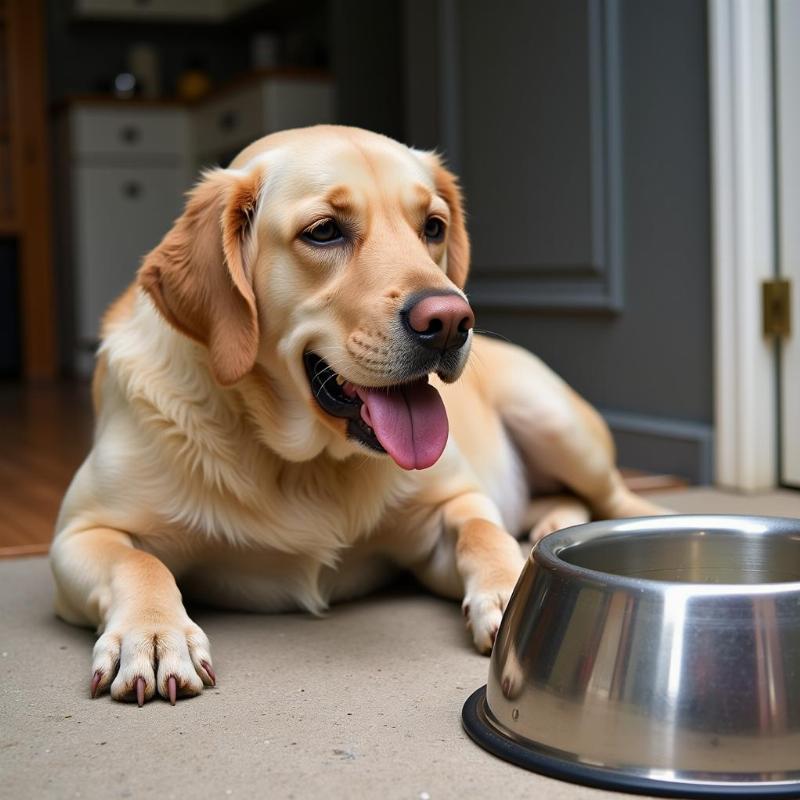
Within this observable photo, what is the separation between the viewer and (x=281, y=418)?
1672 millimetres

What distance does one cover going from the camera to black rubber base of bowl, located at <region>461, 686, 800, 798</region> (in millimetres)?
1052

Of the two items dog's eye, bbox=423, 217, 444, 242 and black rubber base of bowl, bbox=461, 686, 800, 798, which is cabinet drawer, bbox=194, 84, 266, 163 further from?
black rubber base of bowl, bbox=461, 686, 800, 798

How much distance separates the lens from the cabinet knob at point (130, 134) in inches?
251

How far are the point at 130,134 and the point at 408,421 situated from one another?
5235 millimetres

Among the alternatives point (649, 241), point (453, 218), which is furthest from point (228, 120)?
point (453, 218)

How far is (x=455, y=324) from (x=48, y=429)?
9.75ft

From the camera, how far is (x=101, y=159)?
639cm

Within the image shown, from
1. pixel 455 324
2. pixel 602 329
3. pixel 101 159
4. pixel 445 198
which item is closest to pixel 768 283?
pixel 602 329

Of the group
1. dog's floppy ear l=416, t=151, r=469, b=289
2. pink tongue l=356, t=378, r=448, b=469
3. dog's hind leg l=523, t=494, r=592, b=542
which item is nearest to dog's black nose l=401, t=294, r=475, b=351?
pink tongue l=356, t=378, r=448, b=469

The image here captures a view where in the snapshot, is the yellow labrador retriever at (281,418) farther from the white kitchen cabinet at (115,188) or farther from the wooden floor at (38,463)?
the white kitchen cabinet at (115,188)

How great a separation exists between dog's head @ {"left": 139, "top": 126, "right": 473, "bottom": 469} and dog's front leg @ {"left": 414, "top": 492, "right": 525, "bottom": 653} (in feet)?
0.62

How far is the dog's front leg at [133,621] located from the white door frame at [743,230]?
160cm

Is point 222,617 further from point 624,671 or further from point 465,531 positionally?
point 624,671

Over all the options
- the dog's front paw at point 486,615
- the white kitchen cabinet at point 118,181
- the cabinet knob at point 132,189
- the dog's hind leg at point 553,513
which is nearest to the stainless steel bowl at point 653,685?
the dog's front paw at point 486,615
